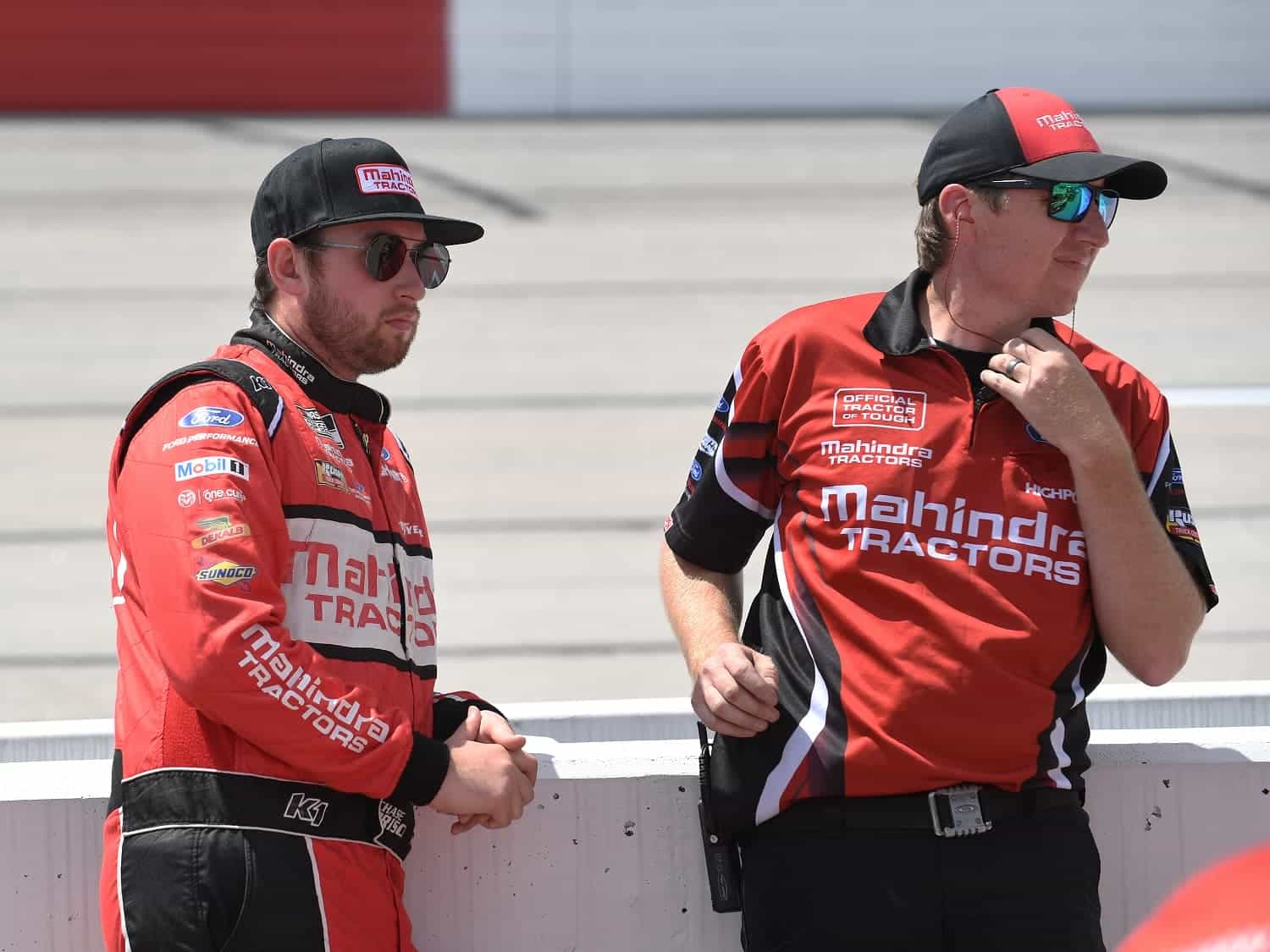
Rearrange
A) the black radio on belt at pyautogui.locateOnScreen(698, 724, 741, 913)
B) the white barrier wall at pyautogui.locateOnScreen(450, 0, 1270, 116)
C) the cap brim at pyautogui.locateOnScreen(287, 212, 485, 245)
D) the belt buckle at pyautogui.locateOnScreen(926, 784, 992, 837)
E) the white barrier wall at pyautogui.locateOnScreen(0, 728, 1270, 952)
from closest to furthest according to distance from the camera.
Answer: the belt buckle at pyautogui.locateOnScreen(926, 784, 992, 837)
the cap brim at pyautogui.locateOnScreen(287, 212, 485, 245)
the black radio on belt at pyautogui.locateOnScreen(698, 724, 741, 913)
the white barrier wall at pyautogui.locateOnScreen(0, 728, 1270, 952)
the white barrier wall at pyautogui.locateOnScreen(450, 0, 1270, 116)

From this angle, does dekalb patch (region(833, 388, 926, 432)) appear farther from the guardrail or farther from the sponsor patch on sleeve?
the sponsor patch on sleeve

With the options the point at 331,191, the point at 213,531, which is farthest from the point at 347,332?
the point at 213,531

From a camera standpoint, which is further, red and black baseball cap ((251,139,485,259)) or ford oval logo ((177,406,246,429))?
red and black baseball cap ((251,139,485,259))

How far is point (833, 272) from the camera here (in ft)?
33.5

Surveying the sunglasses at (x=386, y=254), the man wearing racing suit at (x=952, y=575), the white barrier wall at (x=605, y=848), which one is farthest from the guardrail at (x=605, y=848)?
the sunglasses at (x=386, y=254)

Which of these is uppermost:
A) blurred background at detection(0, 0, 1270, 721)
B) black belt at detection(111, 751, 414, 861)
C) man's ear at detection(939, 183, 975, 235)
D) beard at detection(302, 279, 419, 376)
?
man's ear at detection(939, 183, 975, 235)

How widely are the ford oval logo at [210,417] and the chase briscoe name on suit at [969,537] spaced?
85 centimetres

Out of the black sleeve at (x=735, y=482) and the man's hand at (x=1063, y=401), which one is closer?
the man's hand at (x=1063, y=401)

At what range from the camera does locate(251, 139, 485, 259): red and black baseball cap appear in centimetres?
211

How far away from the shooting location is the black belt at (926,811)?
6.55 feet

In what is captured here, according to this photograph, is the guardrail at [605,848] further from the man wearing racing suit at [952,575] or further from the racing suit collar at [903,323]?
the racing suit collar at [903,323]

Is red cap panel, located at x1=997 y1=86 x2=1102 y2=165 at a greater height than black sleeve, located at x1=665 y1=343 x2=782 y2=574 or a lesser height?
greater

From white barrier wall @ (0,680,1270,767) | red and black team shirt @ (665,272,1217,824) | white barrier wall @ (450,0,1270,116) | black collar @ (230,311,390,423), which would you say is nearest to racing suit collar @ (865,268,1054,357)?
red and black team shirt @ (665,272,1217,824)

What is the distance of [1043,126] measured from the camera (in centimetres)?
213
